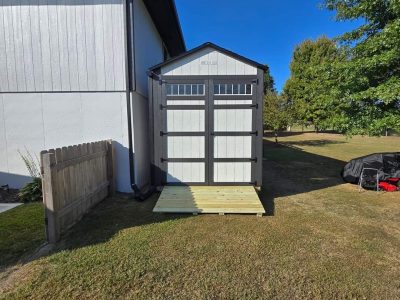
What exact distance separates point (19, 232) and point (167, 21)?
6824mm

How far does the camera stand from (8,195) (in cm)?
513

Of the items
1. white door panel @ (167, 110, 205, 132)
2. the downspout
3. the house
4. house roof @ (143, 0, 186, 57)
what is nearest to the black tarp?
white door panel @ (167, 110, 205, 132)

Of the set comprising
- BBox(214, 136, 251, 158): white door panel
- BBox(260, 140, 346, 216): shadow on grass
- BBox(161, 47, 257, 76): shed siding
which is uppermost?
BBox(161, 47, 257, 76): shed siding

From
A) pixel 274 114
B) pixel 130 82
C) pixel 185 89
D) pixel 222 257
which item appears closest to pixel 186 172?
pixel 185 89

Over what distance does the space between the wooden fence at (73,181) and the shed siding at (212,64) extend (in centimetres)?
243

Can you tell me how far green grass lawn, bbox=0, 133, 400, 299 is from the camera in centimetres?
233

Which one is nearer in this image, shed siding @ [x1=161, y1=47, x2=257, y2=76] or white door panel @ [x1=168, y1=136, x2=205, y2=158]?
shed siding @ [x1=161, y1=47, x2=257, y2=76]

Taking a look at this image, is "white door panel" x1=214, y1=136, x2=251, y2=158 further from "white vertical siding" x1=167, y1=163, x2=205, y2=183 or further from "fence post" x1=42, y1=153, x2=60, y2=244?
"fence post" x1=42, y1=153, x2=60, y2=244

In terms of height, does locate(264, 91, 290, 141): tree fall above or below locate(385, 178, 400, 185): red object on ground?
above

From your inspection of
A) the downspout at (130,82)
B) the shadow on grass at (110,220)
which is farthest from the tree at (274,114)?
the shadow on grass at (110,220)

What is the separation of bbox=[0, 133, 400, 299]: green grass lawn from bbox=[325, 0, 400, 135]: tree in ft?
7.96

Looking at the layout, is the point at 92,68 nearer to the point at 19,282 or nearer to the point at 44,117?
the point at 44,117

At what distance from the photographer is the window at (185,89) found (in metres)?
5.50

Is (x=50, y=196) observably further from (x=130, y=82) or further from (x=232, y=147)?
(x=232, y=147)
